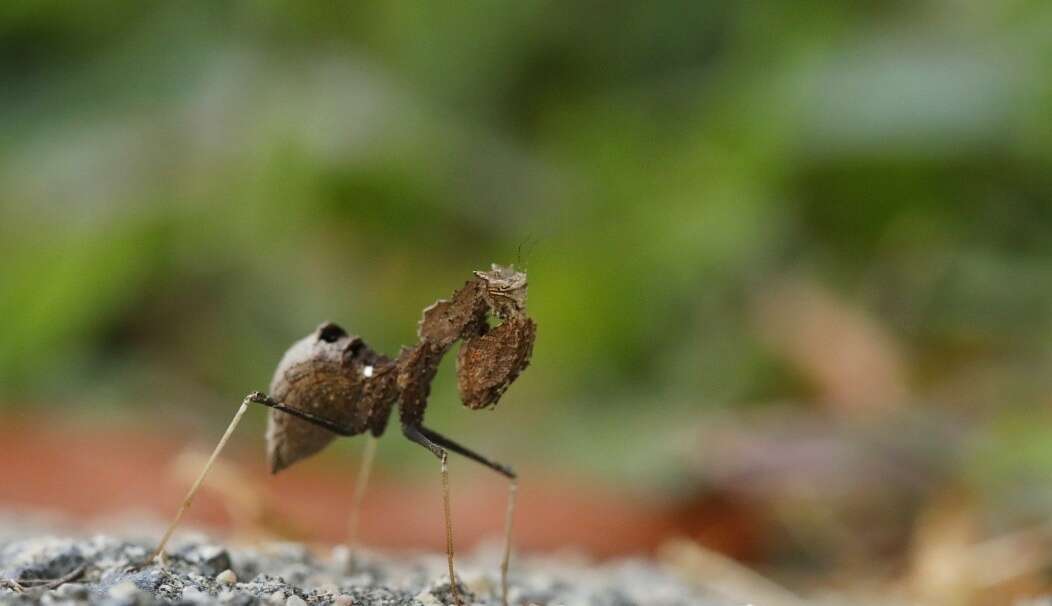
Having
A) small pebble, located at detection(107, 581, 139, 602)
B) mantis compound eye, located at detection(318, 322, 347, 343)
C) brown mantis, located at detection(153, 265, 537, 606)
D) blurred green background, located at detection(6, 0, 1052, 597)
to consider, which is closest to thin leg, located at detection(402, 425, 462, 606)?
brown mantis, located at detection(153, 265, 537, 606)

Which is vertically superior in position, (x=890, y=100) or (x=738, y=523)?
(x=890, y=100)

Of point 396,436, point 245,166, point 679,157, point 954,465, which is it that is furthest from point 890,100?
point 245,166

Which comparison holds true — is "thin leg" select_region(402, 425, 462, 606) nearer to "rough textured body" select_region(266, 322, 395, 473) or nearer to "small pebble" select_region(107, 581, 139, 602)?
"rough textured body" select_region(266, 322, 395, 473)

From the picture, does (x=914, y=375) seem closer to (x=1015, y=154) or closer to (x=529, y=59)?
(x=1015, y=154)

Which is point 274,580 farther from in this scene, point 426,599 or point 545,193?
point 545,193

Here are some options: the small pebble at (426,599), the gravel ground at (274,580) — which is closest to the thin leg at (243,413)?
the gravel ground at (274,580)

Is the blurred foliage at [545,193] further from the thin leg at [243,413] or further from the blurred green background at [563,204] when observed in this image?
the thin leg at [243,413]
